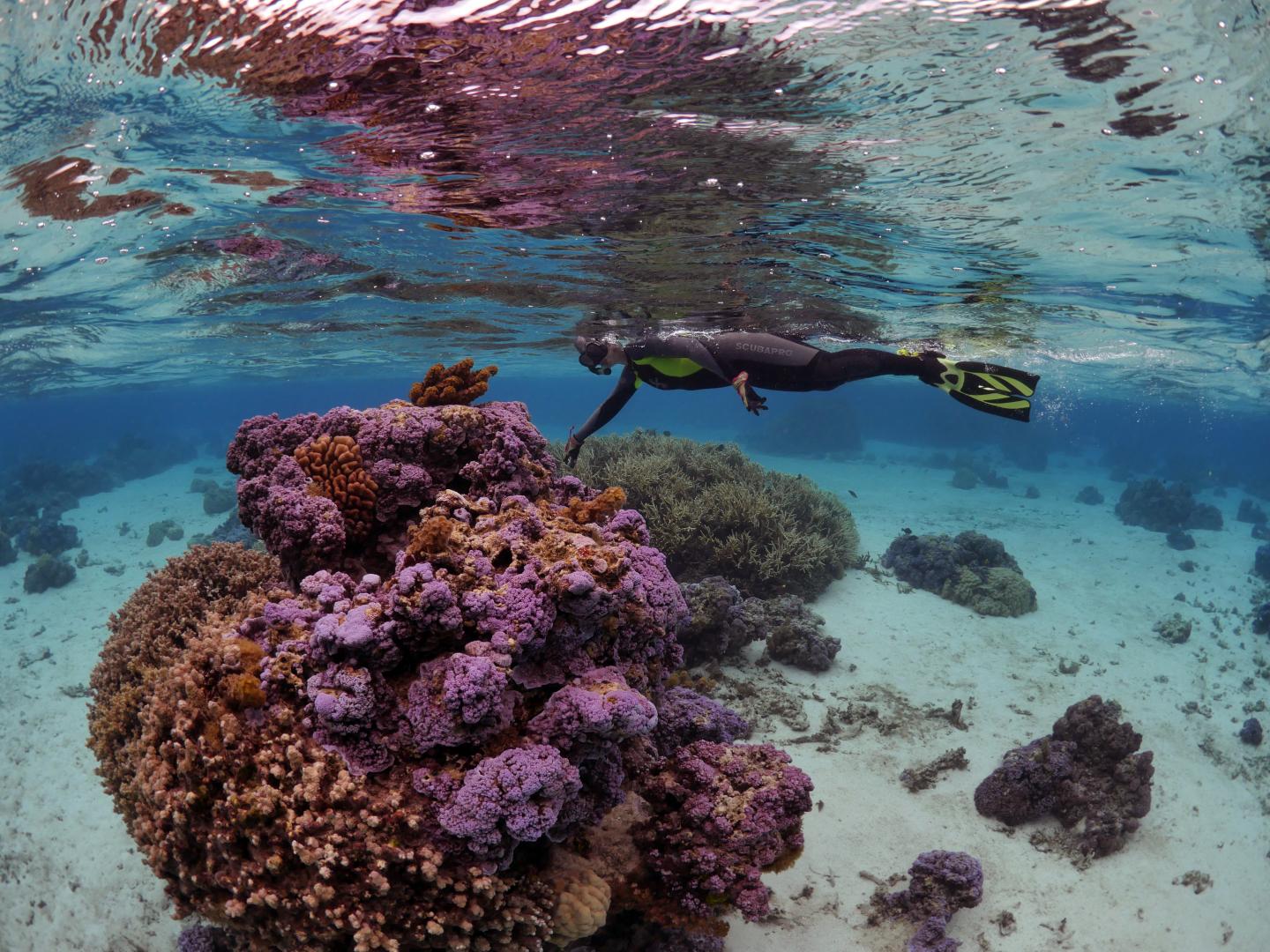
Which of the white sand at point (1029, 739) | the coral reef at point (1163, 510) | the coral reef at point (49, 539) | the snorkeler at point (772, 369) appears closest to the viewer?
the white sand at point (1029, 739)

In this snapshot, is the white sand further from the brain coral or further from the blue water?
the brain coral

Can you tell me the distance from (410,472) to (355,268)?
37.8 ft

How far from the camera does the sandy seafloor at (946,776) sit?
646 centimetres

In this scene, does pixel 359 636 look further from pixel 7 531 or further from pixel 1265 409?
pixel 1265 409

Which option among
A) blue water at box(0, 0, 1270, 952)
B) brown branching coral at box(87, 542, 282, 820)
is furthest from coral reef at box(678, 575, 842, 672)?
brown branching coral at box(87, 542, 282, 820)

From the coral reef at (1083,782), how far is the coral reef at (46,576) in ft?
75.3

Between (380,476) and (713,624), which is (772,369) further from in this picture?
(380,476)

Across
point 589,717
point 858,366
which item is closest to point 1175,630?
point 858,366

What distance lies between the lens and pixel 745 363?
37.4 ft

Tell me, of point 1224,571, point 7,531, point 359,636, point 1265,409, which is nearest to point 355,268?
point 359,636

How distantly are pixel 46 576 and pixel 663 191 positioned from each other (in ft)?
66.2

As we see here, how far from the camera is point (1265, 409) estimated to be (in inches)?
1575

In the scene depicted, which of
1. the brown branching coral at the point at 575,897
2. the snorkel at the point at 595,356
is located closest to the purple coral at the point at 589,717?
the brown branching coral at the point at 575,897

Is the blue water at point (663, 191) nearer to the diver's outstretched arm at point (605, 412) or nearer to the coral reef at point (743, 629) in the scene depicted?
the coral reef at point (743, 629)
